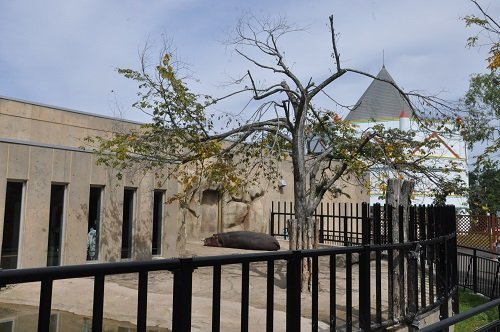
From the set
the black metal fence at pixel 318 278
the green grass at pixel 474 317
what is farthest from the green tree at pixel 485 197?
the black metal fence at pixel 318 278

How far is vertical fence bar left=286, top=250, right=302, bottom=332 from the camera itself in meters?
3.46

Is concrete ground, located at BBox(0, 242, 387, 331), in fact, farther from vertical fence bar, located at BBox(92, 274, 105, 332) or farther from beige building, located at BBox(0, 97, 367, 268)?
vertical fence bar, located at BBox(92, 274, 105, 332)

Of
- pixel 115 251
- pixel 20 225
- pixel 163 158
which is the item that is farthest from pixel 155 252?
pixel 163 158

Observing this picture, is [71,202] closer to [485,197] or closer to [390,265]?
[390,265]

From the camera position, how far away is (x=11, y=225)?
1191cm

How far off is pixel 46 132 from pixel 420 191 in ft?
40.4

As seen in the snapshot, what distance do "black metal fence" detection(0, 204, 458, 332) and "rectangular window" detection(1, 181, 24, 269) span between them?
4.79 metres

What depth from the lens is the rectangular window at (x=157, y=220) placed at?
16.2 metres

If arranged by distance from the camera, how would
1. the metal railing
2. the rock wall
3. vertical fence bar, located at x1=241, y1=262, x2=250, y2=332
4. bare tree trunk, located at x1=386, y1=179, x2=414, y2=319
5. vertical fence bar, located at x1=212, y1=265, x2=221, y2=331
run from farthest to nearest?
the rock wall
bare tree trunk, located at x1=386, y1=179, x2=414, y2=319
vertical fence bar, located at x1=241, y1=262, x2=250, y2=332
vertical fence bar, located at x1=212, y1=265, x2=221, y2=331
the metal railing

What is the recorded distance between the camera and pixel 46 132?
16844mm

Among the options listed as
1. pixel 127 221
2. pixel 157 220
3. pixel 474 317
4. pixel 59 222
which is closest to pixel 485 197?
pixel 474 317

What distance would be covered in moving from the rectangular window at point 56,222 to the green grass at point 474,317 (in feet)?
32.2

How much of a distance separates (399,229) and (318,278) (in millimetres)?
2224

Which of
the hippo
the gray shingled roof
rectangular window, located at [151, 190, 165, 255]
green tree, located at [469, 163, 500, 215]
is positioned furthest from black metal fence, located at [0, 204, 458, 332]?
the gray shingled roof
